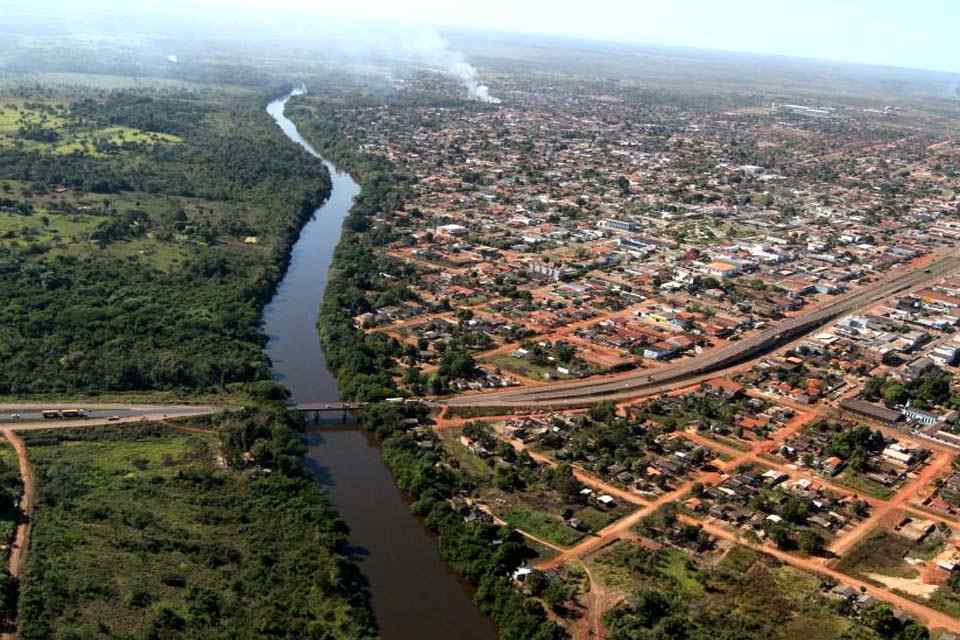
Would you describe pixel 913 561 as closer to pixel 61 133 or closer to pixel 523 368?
pixel 523 368

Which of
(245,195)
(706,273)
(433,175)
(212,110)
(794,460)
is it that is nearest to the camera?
(794,460)

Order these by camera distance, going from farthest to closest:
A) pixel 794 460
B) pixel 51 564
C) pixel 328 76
Answer: 1. pixel 328 76
2. pixel 794 460
3. pixel 51 564

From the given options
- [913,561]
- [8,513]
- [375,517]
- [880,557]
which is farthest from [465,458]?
[913,561]

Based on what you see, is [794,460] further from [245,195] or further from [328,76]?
[328,76]

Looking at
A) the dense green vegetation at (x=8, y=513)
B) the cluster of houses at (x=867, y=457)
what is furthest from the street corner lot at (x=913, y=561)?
the dense green vegetation at (x=8, y=513)

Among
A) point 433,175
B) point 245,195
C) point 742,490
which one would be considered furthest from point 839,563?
point 433,175
